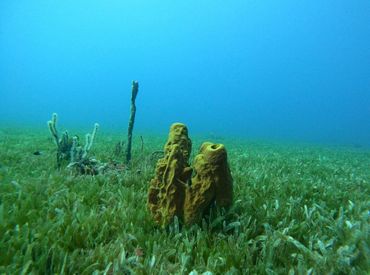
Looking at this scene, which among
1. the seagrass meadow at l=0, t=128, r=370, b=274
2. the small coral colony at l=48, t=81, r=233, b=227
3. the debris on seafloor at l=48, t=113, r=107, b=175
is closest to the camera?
the seagrass meadow at l=0, t=128, r=370, b=274

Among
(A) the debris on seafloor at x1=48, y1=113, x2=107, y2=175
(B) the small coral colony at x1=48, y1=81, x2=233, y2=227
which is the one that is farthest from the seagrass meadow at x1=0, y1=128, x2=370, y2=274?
(A) the debris on seafloor at x1=48, y1=113, x2=107, y2=175

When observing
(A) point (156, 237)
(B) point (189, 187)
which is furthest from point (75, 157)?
(A) point (156, 237)

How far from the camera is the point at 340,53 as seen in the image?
19250 centimetres

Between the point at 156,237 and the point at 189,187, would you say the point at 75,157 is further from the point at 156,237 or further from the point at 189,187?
the point at 156,237

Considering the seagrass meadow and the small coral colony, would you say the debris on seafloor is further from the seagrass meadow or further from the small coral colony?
the small coral colony

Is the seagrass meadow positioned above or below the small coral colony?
below

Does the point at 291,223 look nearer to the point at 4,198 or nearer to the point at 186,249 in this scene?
the point at 186,249

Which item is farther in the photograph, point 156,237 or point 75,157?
point 75,157

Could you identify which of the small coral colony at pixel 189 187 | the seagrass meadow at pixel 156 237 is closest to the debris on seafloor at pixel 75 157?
the seagrass meadow at pixel 156 237

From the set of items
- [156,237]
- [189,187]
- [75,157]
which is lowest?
[156,237]

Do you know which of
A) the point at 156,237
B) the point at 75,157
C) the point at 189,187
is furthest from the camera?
the point at 75,157

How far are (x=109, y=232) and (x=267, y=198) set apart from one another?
2728 mm

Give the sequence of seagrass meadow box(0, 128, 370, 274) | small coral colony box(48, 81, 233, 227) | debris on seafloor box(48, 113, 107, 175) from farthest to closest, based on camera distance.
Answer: debris on seafloor box(48, 113, 107, 175), small coral colony box(48, 81, 233, 227), seagrass meadow box(0, 128, 370, 274)

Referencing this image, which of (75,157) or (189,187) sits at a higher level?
(189,187)
